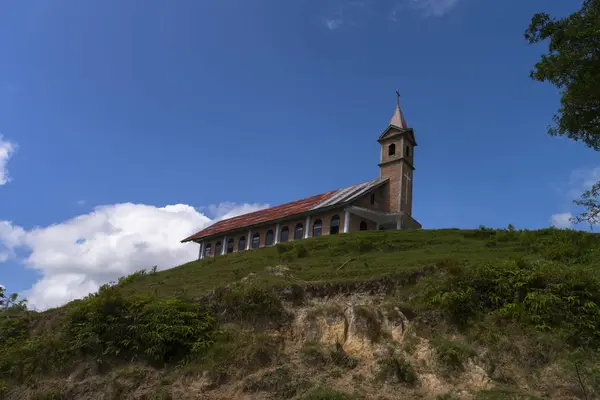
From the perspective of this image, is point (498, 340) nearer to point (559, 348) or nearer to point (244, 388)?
point (559, 348)

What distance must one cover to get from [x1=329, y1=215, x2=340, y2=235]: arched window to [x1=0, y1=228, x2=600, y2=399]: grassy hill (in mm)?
18921

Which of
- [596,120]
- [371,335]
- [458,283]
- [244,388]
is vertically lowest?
[244,388]

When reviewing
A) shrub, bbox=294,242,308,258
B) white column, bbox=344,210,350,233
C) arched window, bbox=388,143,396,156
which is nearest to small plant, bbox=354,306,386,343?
shrub, bbox=294,242,308,258

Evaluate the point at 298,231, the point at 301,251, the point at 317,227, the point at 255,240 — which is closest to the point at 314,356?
the point at 301,251

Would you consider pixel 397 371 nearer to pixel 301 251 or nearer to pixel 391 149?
pixel 301 251

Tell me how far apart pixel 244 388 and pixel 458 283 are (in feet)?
24.3

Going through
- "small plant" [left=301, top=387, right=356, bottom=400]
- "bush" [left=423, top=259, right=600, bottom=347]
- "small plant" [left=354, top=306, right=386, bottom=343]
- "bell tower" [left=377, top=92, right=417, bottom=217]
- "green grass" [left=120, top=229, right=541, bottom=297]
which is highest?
"bell tower" [left=377, top=92, right=417, bottom=217]

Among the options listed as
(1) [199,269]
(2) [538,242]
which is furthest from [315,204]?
(2) [538,242]

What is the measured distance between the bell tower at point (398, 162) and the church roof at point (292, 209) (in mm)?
1108

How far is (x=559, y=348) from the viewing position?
1362cm

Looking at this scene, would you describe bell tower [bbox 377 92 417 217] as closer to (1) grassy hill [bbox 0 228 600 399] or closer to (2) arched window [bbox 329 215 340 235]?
(2) arched window [bbox 329 215 340 235]

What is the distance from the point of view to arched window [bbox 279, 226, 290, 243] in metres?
42.9

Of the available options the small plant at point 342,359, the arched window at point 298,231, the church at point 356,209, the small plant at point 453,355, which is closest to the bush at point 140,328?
the small plant at point 342,359

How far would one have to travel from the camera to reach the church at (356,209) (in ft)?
130
